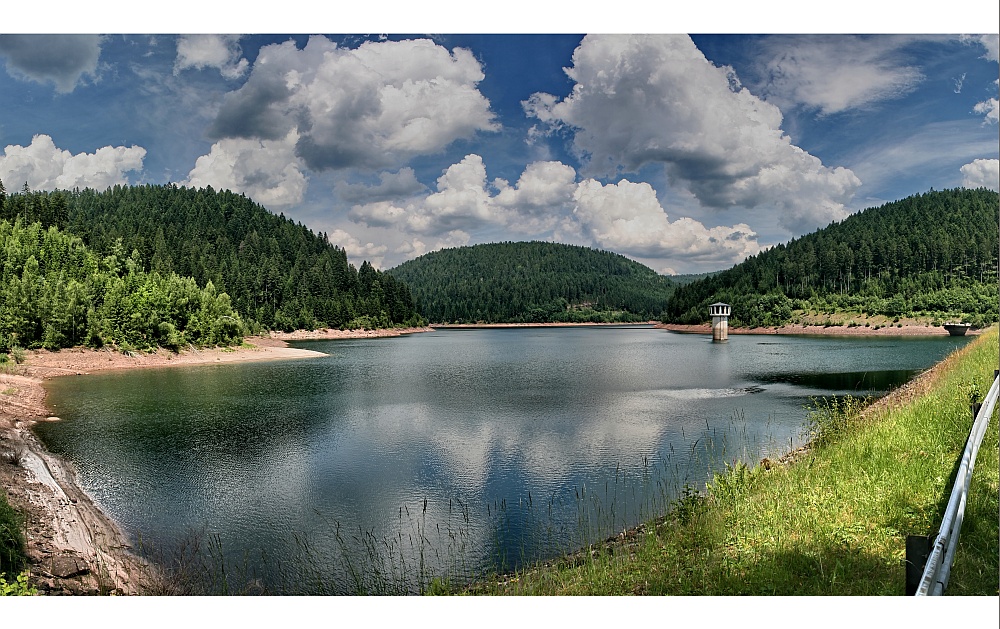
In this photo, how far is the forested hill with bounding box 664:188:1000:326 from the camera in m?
54.2

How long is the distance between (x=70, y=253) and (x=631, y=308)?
378ft

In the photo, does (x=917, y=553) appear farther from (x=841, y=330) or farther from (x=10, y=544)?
(x=841, y=330)

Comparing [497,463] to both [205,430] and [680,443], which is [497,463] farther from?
[205,430]

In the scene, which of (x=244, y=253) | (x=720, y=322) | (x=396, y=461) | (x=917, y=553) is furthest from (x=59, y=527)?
(x=244, y=253)

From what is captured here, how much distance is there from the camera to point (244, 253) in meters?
92.9

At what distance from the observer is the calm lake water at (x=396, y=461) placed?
708cm

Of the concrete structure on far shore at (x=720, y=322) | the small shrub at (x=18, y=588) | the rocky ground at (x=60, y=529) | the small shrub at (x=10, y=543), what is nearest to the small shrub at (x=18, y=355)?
the rocky ground at (x=60, y=529)

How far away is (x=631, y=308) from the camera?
461 feet

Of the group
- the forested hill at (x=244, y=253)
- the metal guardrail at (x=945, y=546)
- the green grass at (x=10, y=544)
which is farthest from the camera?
the forested hill at (x=244, y=253)

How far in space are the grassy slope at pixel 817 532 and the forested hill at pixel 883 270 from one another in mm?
44809

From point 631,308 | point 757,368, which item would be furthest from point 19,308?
point 631,308

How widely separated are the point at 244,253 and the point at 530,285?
66308 millimetres

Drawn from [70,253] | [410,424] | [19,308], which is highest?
[70,253]

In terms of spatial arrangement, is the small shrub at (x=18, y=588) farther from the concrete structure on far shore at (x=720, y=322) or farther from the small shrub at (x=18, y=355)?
the concrete structure on far shore at (x=720, y=322)
